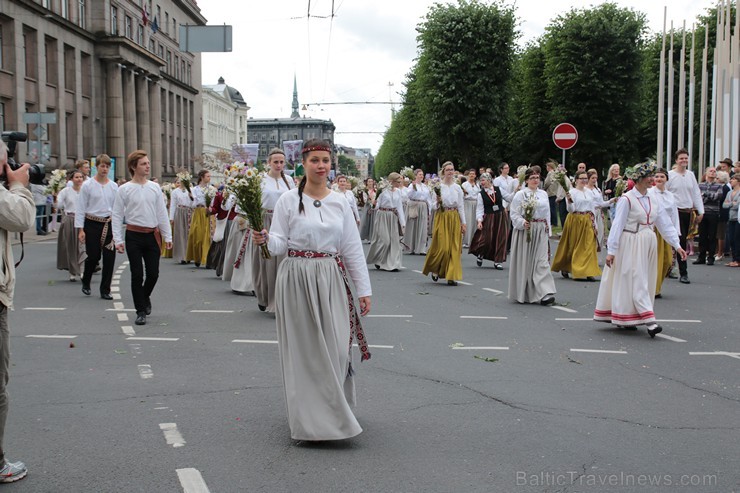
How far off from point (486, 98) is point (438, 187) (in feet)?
97.1

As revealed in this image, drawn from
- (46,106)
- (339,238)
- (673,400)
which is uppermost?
(46,106)

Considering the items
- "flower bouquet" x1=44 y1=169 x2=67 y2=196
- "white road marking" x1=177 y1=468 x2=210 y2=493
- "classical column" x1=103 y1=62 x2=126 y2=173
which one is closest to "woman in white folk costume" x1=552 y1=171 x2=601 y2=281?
"white road marking" x1=177 y1=468 x2=210 y2=493

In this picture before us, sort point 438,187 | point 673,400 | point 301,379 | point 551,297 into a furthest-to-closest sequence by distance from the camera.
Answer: point 438,187, point 551,297, point 673,400, point 301,379

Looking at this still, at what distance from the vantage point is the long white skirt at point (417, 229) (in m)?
Result: 23.3

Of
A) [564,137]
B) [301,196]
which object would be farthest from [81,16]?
[301,196]

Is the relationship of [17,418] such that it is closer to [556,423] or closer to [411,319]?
[556,423]

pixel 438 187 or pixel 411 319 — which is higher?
pixel 438 187

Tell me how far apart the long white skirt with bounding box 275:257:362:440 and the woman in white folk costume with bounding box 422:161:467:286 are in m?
9.32

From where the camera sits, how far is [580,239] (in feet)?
51.9

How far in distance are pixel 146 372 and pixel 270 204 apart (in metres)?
4.04

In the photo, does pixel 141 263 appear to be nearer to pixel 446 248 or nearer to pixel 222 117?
pixel 446 248

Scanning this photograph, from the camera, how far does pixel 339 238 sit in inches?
231

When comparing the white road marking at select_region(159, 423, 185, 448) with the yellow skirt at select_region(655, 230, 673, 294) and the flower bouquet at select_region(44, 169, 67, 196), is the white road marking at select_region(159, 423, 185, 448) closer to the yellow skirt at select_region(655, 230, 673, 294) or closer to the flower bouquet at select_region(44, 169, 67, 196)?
the yellow skirt at select_region(655, 230, 673, 294)

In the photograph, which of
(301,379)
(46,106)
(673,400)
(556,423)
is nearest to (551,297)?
(673,400)
